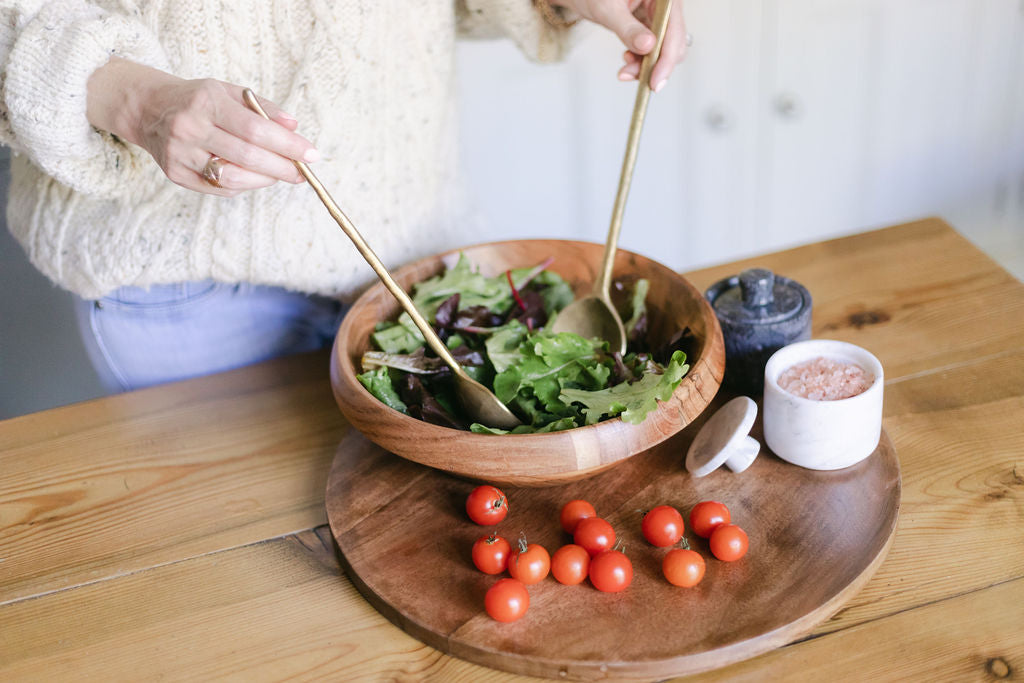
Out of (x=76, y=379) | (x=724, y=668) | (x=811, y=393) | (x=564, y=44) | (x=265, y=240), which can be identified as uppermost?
(x=564, y=44)

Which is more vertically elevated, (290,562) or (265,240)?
(265,240)

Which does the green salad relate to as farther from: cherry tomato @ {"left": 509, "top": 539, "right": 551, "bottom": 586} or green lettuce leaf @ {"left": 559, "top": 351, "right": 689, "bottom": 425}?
cherry tomato @ {"left": 509, "top": 539, "right": 551, "bottom": 586}

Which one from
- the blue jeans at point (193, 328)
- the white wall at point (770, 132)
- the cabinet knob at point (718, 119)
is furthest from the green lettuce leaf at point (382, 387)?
the cabinet knob at point (718, 119)

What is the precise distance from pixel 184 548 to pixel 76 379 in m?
1.31

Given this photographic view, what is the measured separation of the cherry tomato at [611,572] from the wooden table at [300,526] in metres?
0.13

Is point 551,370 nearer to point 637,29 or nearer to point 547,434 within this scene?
point 547,434

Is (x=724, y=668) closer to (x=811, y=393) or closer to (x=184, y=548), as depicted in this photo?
(x=811, y=393)

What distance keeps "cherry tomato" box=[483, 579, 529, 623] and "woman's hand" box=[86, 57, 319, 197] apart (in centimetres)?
48

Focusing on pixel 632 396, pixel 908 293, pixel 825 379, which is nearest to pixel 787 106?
pixel 908 293

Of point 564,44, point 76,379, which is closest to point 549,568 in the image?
point 564,44

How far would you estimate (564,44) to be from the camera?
1.46 metres

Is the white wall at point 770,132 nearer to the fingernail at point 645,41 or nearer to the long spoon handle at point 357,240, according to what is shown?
the fingernail at point 645,41

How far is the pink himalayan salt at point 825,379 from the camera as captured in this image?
105cm

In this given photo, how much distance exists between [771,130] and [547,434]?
195 centimetres
